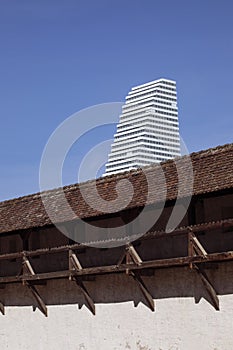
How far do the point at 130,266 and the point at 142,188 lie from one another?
7.46ft

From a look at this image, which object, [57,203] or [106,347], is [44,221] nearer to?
[57,203]

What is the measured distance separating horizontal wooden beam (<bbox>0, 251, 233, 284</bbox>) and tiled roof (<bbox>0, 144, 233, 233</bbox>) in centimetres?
152

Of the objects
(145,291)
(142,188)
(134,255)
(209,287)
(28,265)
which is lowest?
(209,287)

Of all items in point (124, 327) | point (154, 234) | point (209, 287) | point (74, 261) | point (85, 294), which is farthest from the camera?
point (85, 294)

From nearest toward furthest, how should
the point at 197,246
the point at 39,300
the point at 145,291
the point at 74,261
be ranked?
the point at 197,246 < the point at 145,291 < the point at 74,261 < the point at 39,300

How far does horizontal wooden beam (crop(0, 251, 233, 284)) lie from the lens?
1561cm

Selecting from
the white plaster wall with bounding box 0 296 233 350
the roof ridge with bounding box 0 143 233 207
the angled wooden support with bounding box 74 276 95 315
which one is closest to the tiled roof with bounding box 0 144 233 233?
the roof ridge with bounding box 0 143 233 207

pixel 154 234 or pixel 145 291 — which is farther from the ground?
pixel 154 234

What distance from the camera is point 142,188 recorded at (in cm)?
1856

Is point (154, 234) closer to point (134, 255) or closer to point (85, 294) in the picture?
point (134, 255)

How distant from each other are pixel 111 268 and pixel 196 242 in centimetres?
318

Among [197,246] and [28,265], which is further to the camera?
[28,265]

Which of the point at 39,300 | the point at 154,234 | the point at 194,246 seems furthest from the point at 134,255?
the point at 39,300

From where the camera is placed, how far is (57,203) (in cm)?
2139
